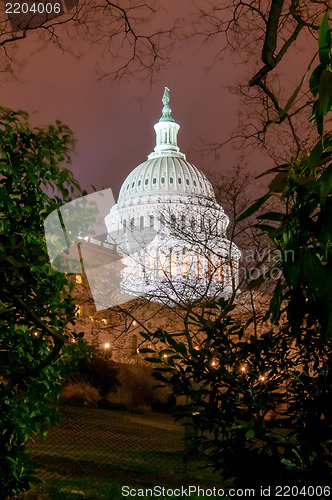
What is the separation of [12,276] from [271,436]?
7.93 ft

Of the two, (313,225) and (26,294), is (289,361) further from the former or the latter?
(26,294)

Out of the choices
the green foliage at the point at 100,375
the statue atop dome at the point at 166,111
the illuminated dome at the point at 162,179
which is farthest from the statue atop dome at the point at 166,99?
the green foliage at the point at 100,375

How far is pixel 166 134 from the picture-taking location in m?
94.0

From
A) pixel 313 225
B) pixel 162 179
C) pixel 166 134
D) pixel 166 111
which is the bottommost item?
pixel 313 225

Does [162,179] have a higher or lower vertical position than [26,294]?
higher

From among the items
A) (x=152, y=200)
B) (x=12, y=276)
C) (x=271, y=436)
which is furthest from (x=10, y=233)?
(x=152, y=200)

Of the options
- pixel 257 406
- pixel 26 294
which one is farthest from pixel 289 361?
pixel 26 294

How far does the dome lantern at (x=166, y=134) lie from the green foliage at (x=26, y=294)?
280 ft

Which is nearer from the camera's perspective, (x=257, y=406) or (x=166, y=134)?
(x=257, y=406)

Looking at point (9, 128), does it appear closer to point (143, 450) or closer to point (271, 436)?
point (271, 436)

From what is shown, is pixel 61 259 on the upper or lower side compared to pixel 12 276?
upper

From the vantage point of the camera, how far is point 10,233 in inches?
161

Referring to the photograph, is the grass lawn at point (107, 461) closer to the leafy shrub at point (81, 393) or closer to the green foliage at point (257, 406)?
the leafy shrub at point (81, 393)

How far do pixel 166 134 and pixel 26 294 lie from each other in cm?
9218
